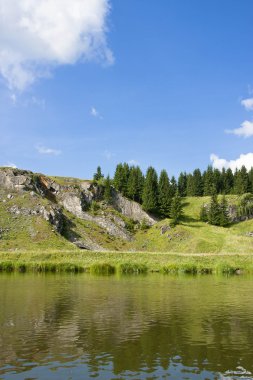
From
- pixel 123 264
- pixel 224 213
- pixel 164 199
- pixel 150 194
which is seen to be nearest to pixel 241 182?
pixel 224 213

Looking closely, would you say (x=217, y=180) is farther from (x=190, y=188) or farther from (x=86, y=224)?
(x=86, y=224)

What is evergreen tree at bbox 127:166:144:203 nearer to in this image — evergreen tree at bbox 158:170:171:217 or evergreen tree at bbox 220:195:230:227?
evergreen tree at bbox 158:170:171:217

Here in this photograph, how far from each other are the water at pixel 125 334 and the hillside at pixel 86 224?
72.8 metres

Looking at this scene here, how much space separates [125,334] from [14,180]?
119961mm

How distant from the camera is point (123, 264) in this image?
2756 inches

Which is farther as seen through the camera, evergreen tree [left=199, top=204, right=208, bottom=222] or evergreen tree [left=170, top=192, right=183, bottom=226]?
evergreen tree [left=199, top=204, right=208, bottom=222]

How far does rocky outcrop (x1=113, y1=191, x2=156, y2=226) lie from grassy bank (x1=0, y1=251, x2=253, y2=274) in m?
70.7

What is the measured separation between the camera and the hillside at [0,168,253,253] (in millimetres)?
114625

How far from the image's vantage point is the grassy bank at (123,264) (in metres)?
69.1

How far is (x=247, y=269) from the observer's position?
229ft

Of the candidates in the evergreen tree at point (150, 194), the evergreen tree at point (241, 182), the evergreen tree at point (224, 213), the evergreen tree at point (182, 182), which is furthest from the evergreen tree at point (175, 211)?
the evergreen tree at point (182, 182)

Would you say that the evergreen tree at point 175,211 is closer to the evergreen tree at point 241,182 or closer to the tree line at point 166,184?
the tree line at point 166,184

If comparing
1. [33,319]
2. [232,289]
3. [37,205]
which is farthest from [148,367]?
[37,205]

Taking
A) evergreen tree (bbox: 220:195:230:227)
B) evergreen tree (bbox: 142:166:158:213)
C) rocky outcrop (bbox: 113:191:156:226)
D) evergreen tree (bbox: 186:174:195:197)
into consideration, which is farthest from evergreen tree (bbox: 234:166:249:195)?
rocky outcrop (bbox: 113:191:156:226)
